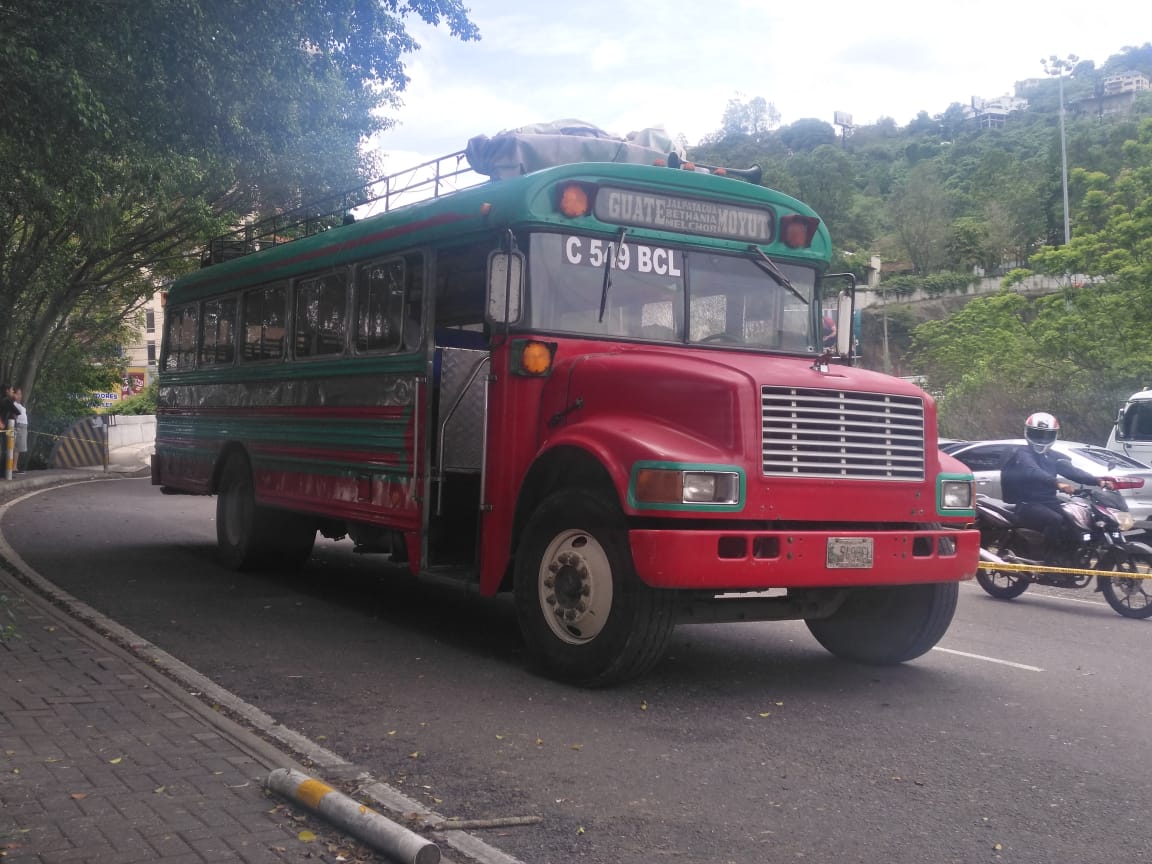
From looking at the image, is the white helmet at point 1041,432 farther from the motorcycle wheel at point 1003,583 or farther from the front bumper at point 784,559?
the front bumper at point 784,559

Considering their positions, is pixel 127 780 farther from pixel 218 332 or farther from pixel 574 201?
pixel 218 332

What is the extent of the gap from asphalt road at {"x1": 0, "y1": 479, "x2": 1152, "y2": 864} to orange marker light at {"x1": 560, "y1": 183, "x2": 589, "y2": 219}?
9.11 ft

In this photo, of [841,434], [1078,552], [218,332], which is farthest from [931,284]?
[841,434]

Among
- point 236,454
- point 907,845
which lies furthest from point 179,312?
point 907,845

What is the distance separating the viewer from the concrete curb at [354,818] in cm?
415

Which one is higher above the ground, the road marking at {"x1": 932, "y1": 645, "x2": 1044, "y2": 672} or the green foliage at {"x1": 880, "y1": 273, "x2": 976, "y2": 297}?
the green foliage at {"x1": 880, "y1": 273, "x2": 976, "y2": 297}

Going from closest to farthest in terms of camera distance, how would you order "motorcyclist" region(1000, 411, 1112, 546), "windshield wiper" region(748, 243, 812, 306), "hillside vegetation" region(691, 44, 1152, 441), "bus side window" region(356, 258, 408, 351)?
"windshield wiper" region(748, 243, 812, 306) → "bus side window" region(356, 258, 408, 351) → "motorcyclist" region(1000, 411, 1112, 546) → "hillside vegetation" region(691, 44, 1152, 441)

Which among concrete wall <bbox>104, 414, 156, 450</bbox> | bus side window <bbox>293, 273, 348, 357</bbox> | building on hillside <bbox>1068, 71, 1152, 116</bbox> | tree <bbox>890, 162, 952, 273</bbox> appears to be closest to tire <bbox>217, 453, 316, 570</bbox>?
bus side window <bbox>293, 273, 348, 357</bbox>

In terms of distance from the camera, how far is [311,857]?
429cm

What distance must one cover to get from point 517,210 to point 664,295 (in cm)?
107

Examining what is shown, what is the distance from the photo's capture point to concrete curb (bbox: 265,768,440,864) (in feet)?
13.6

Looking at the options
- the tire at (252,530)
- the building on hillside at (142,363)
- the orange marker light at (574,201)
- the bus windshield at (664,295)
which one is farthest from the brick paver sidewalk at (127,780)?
the building on hillside at (142,363)

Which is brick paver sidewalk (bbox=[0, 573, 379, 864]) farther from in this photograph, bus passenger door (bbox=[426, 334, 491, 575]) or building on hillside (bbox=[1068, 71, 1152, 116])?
building on hillside (bbox=[1068, 71, 1152, 116])

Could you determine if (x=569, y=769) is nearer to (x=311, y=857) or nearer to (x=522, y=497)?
(x=311, y=857)
